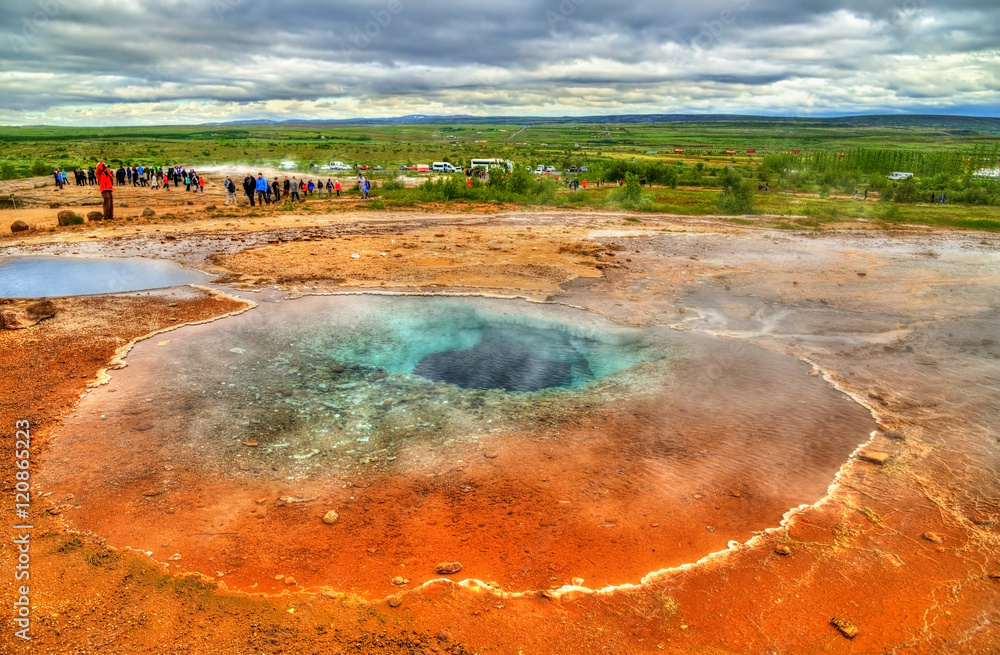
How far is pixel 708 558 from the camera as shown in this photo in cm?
495

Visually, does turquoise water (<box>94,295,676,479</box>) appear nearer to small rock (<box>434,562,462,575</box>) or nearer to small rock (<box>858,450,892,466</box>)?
small rock (<box>434,562,462,575</box>)

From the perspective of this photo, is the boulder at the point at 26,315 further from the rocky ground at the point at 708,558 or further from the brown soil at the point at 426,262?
the brown soil at the point at 426,262

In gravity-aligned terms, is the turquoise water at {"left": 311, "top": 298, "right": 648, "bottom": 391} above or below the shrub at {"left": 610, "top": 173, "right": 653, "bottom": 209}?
below

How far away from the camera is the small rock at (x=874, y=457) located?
6.44 metres

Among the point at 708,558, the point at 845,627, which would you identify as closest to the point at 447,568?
the point at 708,558

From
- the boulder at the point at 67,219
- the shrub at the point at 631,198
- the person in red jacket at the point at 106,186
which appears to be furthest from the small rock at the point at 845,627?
the shrub at the point at 631,198

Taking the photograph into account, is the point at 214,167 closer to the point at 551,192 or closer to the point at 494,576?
the point at 551,192

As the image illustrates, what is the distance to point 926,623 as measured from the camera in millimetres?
4336

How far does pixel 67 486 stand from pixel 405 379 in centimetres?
397

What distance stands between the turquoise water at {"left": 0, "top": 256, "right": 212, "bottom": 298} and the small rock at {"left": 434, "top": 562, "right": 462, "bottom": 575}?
10628 mm

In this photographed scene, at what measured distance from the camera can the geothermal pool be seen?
197 inches

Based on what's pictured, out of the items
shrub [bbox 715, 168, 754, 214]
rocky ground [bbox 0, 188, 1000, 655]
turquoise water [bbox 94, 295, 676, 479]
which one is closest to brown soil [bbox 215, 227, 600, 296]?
rocky ground [bbox 0, 188, 1000, 655]

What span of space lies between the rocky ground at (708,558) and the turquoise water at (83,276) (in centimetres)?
86

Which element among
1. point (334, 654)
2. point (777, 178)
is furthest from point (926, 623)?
point (777, 178)
